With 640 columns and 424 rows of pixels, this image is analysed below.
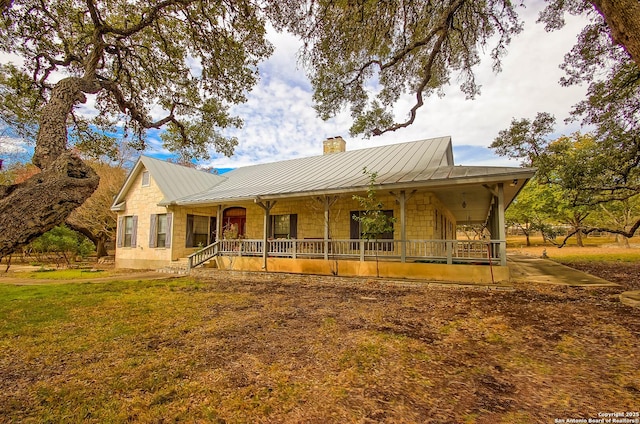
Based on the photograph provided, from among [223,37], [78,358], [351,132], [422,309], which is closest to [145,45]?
[223,37]

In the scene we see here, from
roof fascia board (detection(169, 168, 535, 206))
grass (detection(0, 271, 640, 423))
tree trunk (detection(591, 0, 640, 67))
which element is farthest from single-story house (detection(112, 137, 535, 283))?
tree trunk (detection(591, 0, 640, 67))

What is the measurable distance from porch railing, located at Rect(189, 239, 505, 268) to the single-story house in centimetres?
5

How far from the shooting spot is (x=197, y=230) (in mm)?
16109

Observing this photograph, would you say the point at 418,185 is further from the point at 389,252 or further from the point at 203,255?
the point at 203,255

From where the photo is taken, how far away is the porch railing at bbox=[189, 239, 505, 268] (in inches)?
383

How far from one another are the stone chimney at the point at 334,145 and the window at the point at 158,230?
33.9ft

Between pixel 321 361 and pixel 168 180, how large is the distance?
15.3 meters

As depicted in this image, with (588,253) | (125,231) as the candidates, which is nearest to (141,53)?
(125,231)

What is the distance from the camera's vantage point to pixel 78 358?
3893 mm

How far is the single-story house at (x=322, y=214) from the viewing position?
923cm

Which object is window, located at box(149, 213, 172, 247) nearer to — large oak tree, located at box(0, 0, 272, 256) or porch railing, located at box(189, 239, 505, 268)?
porch railing, located at box(189, 239, 505, 268)

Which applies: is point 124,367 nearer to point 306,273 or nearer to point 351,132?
point 306,273

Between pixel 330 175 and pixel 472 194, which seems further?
pixel 330 175

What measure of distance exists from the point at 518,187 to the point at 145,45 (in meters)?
11.9
